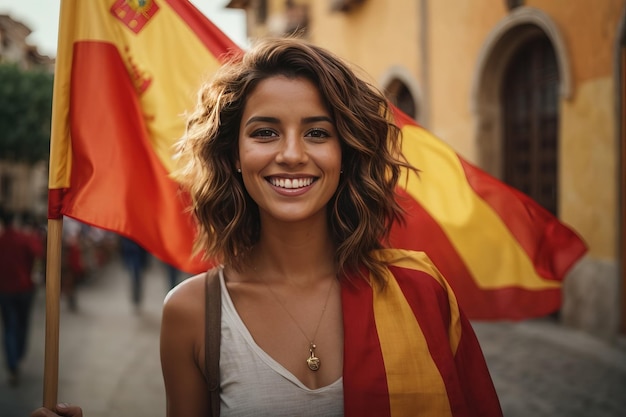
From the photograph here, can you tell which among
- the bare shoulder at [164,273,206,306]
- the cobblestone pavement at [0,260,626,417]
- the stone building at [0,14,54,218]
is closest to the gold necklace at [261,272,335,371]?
the bare shoulder at [164,273,206,306]

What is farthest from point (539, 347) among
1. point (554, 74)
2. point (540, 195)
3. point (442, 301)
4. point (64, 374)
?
point (442, 301)

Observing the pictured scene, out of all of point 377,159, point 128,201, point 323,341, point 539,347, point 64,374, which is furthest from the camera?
point 539,347

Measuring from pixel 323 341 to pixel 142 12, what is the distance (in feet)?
5.43

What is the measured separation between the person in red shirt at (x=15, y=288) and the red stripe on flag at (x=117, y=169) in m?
4.78

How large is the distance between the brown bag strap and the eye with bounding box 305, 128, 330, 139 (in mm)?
586

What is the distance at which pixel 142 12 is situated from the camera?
2.87 metres

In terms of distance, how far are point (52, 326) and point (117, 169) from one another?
78cm

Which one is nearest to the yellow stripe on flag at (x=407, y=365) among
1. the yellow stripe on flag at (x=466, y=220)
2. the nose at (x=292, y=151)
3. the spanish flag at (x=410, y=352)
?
the spanish flag at (x=410, y=352)

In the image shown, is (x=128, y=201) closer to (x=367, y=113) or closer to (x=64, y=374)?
(x=367, y=113)

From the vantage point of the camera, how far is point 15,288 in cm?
755

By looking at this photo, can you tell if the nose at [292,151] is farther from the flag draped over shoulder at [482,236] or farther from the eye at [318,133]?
the flag draped over shoulder at [482,236]

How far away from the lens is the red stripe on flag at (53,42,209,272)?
2607 millimetres

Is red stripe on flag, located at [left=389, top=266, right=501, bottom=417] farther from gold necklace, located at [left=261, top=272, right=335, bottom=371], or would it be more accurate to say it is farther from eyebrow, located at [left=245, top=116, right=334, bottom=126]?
eyebrow, located at [left=245, top=116, right=334, bottom=126]

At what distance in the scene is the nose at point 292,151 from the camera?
80.8 inches
